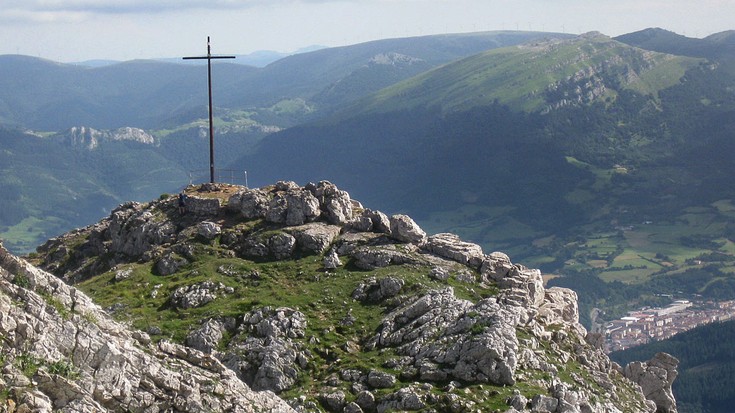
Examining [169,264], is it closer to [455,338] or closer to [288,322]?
[288,322]

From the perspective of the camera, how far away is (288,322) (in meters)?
58.1

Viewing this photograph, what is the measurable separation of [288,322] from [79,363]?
2732 centimetres

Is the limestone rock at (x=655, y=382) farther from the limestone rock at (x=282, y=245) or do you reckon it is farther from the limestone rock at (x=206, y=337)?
the limestone rock at (x=206, y=337)

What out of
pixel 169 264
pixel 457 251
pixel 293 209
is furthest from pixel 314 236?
pixel 169 264

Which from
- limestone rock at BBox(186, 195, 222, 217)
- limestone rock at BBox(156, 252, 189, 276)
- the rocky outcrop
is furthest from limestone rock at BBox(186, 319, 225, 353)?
limestone rock at BBox(186, 195, 222, 217)

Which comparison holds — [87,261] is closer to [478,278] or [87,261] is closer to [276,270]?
[276,270]

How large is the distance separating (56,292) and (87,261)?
4665cm

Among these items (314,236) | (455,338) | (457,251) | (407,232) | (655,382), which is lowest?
(655,382)

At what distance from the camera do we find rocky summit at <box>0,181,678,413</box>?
106 feet

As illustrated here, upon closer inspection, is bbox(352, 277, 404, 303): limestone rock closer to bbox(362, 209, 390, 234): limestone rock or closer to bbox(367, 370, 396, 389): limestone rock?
bbox(362, 209, 390, 234): limestone rock

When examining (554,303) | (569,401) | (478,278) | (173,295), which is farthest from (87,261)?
(569,401)

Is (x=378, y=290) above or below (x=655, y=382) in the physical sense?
above

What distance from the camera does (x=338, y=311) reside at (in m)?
60.9

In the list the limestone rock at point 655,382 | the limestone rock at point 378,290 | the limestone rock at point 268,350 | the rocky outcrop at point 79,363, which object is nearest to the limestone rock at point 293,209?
the limestone rock at point 378,290
